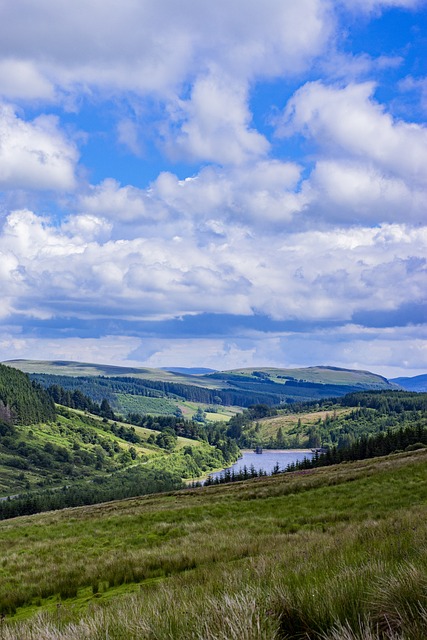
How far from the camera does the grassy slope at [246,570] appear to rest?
430 cm

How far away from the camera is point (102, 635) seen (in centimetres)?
453

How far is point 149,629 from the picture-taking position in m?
4.29

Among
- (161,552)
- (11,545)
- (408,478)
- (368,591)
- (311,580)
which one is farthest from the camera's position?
(408,478)

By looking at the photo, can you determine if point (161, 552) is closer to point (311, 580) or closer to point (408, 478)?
point (311, 580)

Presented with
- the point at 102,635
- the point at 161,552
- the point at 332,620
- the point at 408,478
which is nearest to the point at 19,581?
the point at 161,552

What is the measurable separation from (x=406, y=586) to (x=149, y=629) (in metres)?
2.40

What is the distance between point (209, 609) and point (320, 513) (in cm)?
1843

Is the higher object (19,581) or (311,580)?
(311,580)

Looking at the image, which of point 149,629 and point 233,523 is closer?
point 149,629

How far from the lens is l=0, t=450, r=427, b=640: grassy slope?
4.30m

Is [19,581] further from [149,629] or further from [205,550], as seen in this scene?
[149,629]

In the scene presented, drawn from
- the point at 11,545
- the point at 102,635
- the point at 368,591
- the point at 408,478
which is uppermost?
the point at 368,591

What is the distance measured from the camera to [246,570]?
7910 millimetres

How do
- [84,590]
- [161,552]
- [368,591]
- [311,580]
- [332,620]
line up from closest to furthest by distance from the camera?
1. [332,620]
2. [368,591]
3. [311,580]
4. [84,590]
5. [161,552]
